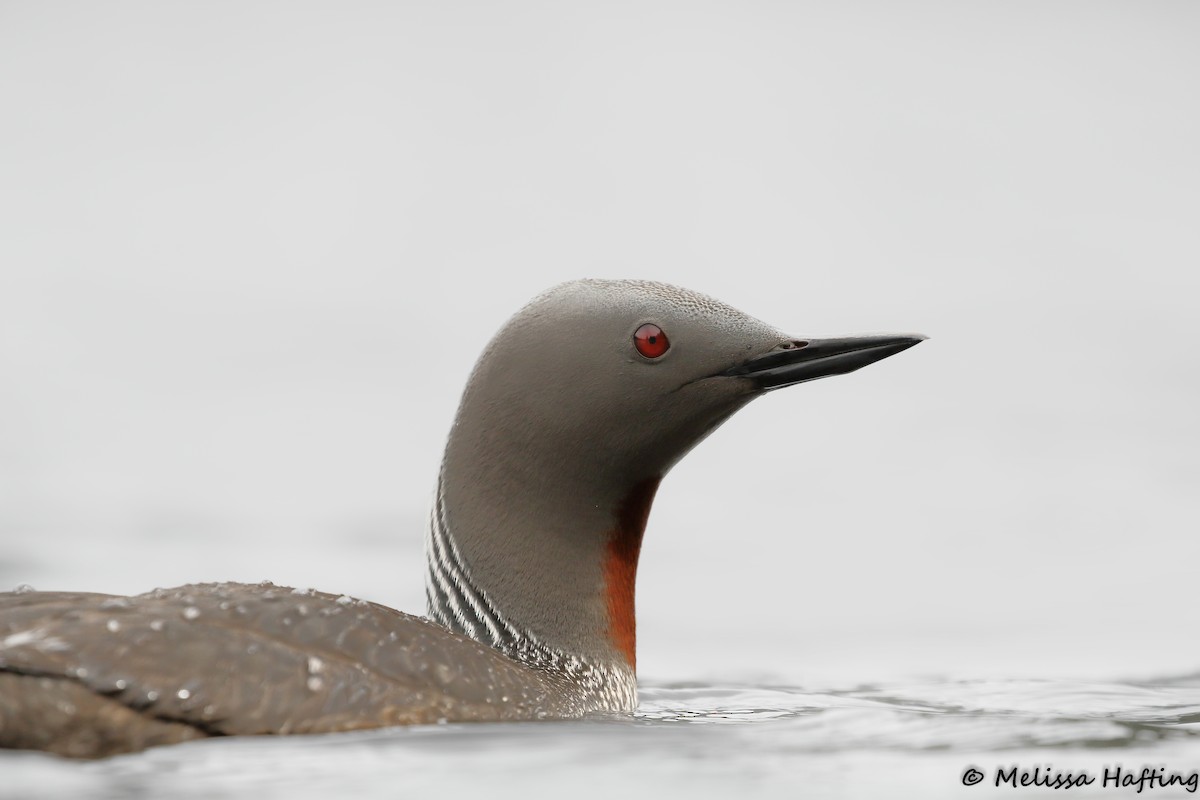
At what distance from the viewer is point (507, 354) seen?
16.9ft

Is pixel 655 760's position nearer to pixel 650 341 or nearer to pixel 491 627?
pixel 491 627

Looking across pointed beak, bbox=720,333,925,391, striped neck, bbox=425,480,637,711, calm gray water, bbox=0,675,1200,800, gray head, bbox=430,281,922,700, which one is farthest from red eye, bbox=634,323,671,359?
calm gray water, bbox=0,675,1200,800

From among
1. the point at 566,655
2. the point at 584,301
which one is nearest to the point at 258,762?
the point at 566,655

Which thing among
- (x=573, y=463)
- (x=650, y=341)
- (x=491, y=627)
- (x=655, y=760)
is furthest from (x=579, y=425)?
(x=655, y=760)

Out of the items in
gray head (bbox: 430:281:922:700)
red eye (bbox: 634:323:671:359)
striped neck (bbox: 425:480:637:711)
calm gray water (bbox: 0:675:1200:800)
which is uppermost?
red eye (bbox: 634:323:671:359)

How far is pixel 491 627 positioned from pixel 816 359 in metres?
1.23

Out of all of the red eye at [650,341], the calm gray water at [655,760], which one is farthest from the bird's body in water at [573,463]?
the calm gray water at [655,760]

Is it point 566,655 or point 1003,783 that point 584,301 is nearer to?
point 566,655

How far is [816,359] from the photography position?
5.11 metres

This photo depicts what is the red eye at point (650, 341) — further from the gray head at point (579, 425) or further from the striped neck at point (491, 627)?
the striped neck at point (491, 627)

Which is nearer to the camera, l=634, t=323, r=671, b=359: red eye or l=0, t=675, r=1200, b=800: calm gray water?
l=0, t=675, r=1200, b=800: calm gray water

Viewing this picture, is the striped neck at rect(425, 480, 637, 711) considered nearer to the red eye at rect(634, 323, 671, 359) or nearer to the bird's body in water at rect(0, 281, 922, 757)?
the bird's body in water at rect(0, 281, 922, 757)

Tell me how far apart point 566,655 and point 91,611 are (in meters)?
1.51

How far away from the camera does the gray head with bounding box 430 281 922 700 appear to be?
16.8 feet
